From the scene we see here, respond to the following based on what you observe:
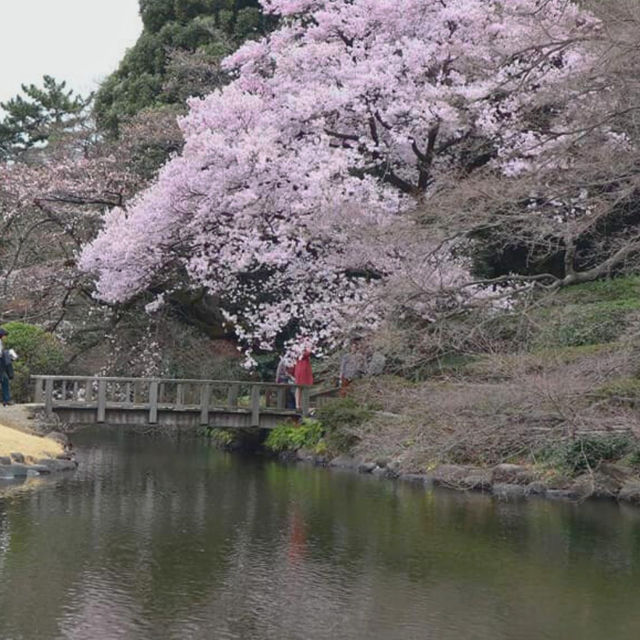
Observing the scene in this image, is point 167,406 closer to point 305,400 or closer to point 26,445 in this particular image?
point 305,400

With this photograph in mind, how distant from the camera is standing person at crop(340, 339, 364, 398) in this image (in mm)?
16078

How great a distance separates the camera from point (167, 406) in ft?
59.2

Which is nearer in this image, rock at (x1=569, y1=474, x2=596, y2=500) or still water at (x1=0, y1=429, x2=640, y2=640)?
still water at (x1=0, y1=429, x2=640, y2=640)

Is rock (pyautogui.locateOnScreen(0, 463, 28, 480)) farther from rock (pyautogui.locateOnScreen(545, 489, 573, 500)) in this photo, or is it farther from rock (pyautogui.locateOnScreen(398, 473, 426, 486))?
rock (pyautogui.locateOnScreen(545, 489, 573, 500))

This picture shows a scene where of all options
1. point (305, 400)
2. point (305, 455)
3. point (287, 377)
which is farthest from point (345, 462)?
point (287, 377)

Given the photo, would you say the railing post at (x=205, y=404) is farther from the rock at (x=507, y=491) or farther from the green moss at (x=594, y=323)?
the green moss at (x=594, y=323)

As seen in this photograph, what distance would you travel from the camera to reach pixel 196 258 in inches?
705

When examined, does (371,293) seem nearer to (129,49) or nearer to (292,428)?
(292,428)

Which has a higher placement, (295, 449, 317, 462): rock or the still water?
(295, 449, 317, 462): rock

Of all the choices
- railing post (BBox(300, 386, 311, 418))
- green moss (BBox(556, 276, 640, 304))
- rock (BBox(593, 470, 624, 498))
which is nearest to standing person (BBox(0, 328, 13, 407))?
railing post (BBox(300, 386, 311, 418))

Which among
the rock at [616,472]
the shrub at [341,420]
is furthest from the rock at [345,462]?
the rock at [616,472]

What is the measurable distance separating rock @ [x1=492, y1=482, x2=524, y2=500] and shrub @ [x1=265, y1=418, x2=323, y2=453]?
4600 mm

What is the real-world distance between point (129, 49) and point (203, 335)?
32.6ft

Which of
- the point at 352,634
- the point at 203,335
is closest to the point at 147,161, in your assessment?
the point at 203,335
